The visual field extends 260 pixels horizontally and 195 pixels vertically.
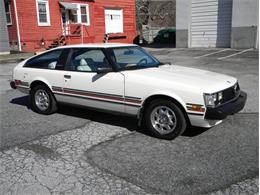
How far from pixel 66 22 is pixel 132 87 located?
19835mm

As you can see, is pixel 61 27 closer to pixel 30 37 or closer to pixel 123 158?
pixel 30 37

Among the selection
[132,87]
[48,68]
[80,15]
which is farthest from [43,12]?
[132,87]

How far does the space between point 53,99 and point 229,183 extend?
385 cm

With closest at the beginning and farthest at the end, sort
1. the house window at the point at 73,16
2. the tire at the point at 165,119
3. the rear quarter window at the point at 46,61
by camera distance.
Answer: the tire at the point at 165,119 → the rear quarter window at the point at 46,61 → the house window at the point at 73,16

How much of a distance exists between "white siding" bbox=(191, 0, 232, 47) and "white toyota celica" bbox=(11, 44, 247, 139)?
588 inches

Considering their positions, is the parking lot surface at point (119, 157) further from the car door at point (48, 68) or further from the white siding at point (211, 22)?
the white siding at point (211, 22)

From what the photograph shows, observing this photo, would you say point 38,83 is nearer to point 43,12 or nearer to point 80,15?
point 43,12

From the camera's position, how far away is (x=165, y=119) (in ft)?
15.0

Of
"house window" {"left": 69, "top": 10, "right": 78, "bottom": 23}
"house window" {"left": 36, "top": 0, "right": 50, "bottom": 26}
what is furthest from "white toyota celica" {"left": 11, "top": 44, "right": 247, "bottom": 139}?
"house window" {"left": 69, "top": 10, "right": 78, "bottom": 23}

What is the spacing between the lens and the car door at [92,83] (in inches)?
195

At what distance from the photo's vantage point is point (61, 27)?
22.6 m

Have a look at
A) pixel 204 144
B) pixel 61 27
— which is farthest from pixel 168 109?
pixel 61 27

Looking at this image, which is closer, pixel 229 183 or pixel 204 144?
pixel 229 183

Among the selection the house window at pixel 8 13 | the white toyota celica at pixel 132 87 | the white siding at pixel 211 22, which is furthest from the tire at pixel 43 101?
the house window at pixel 8 13
